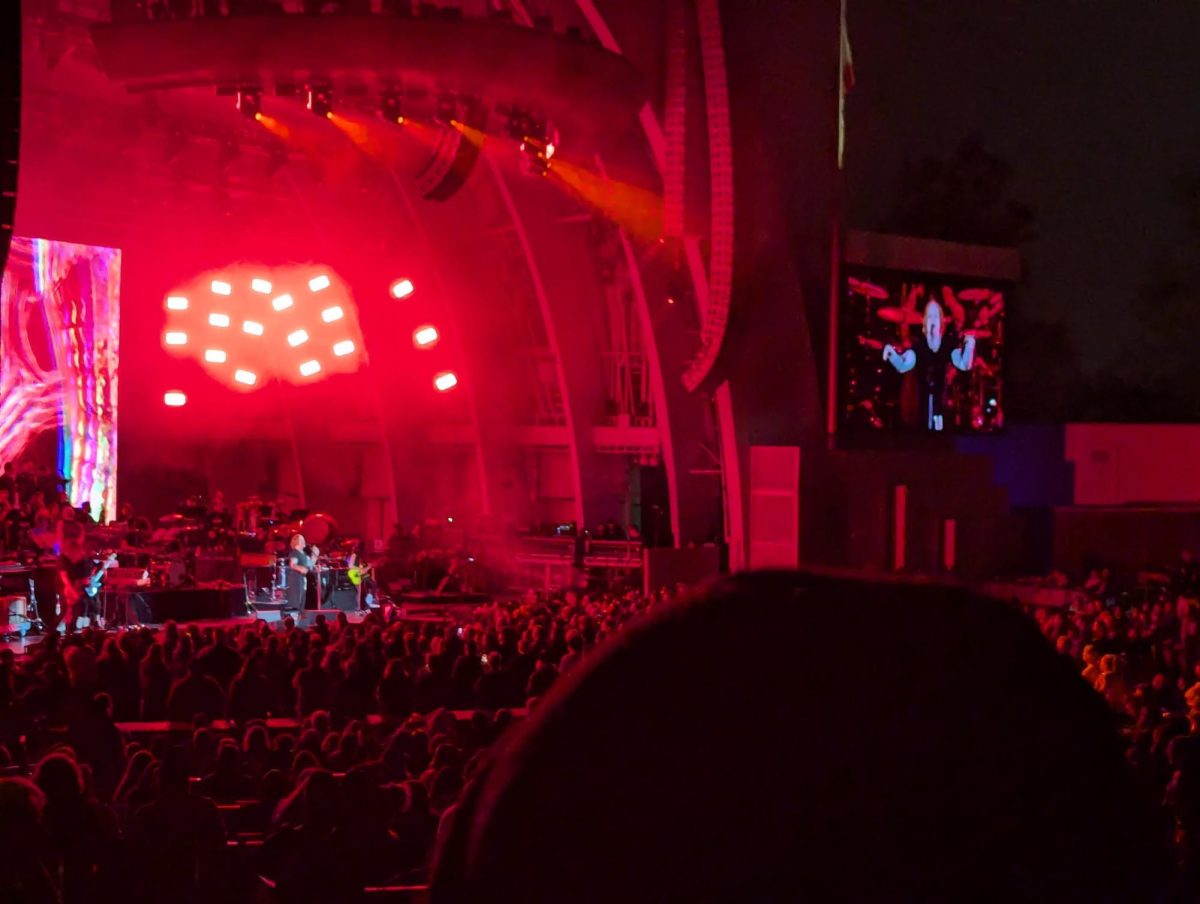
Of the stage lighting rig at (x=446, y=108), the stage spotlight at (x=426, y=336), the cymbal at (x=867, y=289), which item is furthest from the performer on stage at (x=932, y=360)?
the stage spotlight at (x=426, y=336)

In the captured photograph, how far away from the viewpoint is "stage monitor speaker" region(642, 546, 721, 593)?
60.4ft

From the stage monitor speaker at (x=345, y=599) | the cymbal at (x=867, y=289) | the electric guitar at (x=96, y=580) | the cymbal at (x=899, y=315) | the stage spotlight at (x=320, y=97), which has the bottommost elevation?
the stage monitor speaker at (x=345, y=599)

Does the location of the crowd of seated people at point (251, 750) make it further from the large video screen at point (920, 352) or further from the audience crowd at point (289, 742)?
the large video screen at point (920, 352)

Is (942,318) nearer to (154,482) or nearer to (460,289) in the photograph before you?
(460,289)

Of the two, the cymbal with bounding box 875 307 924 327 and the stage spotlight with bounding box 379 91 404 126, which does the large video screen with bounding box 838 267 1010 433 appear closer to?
the cymbal with bounding box 875 307 924 327

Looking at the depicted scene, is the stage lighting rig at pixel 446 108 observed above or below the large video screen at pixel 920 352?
above

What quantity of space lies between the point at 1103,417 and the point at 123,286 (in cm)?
2614

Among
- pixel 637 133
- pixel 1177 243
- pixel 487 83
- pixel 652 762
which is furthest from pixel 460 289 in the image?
pixel 652 762

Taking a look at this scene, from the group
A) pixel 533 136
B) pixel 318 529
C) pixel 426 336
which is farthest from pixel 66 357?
pixel 533 136

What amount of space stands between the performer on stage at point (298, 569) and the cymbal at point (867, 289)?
9.74 metres

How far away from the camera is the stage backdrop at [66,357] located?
79.7 ft

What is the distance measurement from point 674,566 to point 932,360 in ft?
22.1

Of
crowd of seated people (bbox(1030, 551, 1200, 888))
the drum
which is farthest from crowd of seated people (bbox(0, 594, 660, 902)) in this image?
the drum

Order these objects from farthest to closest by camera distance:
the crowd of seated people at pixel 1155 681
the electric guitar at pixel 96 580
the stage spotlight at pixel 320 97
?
the electric guitar at pixel 96 580
the stage spotlight at pixel 320 97
the crowd of seated people at pixel 1155 681
